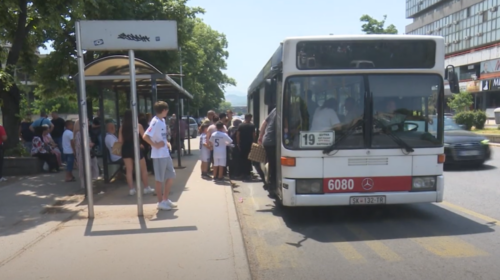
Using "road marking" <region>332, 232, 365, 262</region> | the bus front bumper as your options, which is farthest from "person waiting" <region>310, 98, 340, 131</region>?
"road marking" <region>332, 232, 365, 262</region>

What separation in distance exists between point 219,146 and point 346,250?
6.51m

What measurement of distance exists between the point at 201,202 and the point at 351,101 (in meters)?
3.62

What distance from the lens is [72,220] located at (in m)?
8.05

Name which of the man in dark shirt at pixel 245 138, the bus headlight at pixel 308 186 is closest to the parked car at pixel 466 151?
the man in dark shirt at pixel 245 138

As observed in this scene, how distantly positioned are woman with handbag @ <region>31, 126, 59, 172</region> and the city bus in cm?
880

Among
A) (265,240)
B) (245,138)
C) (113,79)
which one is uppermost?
(113,79)

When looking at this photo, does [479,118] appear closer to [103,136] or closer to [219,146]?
[219,146]

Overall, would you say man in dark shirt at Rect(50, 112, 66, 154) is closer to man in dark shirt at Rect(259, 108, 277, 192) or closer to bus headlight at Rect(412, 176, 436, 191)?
man in dark shirt at Rect(259, 108, 277, 192)

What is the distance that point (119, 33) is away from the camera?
7.70 meters

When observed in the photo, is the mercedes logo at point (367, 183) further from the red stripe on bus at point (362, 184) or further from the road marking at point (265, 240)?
the road marking at point (265, 240)

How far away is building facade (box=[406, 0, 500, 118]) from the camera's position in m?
51.5

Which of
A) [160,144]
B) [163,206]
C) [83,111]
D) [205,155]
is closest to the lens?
[83,111]

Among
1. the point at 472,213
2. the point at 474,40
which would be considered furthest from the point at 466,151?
the point at 474,40

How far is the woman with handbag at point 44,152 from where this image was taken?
44.5 ft
